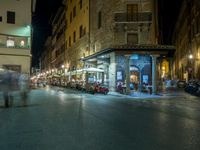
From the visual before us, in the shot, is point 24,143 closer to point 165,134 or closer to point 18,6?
point 165,134

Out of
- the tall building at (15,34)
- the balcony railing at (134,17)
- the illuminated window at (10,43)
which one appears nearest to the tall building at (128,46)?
the balcony railing at (134,17)

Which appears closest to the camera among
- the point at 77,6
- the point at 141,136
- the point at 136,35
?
the point at 141,136

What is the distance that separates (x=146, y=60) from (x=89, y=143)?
3002cm

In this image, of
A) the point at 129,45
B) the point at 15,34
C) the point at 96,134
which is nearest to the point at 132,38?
the point at 129,45

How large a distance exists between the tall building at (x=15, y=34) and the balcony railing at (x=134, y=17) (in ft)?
57.1

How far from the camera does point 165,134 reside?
8.97m

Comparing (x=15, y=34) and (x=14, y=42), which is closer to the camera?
Result: (x=15, y=34)

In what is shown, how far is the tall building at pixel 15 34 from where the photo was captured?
46959 mm

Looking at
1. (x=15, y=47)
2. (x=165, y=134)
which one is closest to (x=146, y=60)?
(x=15, y=47)

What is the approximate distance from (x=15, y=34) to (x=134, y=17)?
19872 mm

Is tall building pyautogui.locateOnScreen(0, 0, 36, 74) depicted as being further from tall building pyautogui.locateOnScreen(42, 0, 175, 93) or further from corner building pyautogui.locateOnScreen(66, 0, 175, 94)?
corner building pyautogui.locateOnScreen(66, 0, 175, 94)

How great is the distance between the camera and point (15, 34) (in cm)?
4778

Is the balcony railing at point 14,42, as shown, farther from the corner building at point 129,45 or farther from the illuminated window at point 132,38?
the illuminated window at point 132,38

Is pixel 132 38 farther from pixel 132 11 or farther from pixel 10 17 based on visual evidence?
pixel 10 17
